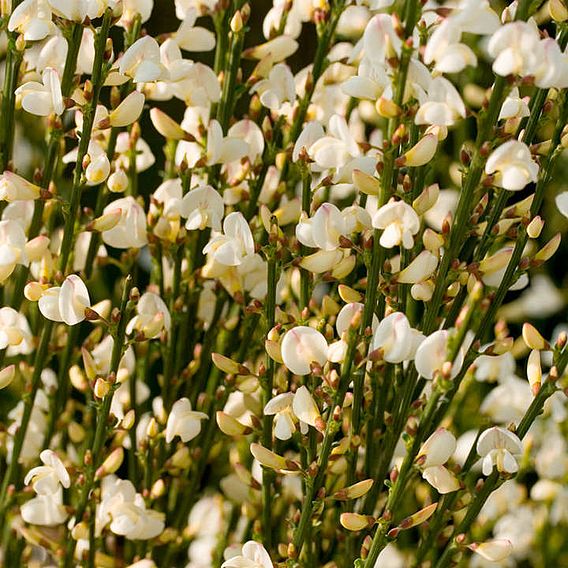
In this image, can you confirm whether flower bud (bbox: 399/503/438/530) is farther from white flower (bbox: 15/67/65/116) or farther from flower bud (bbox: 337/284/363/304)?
white flower (bbox: 15/67/65/116)

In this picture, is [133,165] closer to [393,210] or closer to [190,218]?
[190,218]

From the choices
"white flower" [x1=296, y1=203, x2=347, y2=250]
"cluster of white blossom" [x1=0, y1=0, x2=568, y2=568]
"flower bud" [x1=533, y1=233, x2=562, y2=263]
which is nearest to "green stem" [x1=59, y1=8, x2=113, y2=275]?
"cluster of white blossom" [x1=0, y1=0, x2=568, y2=568]

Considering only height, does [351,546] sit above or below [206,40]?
below

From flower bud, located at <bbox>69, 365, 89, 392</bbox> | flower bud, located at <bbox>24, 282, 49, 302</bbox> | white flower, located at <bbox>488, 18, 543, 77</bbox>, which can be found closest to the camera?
white flower, located at <bbox>488, 18, 543, 77</bbox>

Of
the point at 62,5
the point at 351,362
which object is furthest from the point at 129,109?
the point at 351,362

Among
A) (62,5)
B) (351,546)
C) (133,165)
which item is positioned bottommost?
(351,546)

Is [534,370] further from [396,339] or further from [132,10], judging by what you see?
[132,10]

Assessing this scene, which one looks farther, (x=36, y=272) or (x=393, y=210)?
(x=36, y=272)
